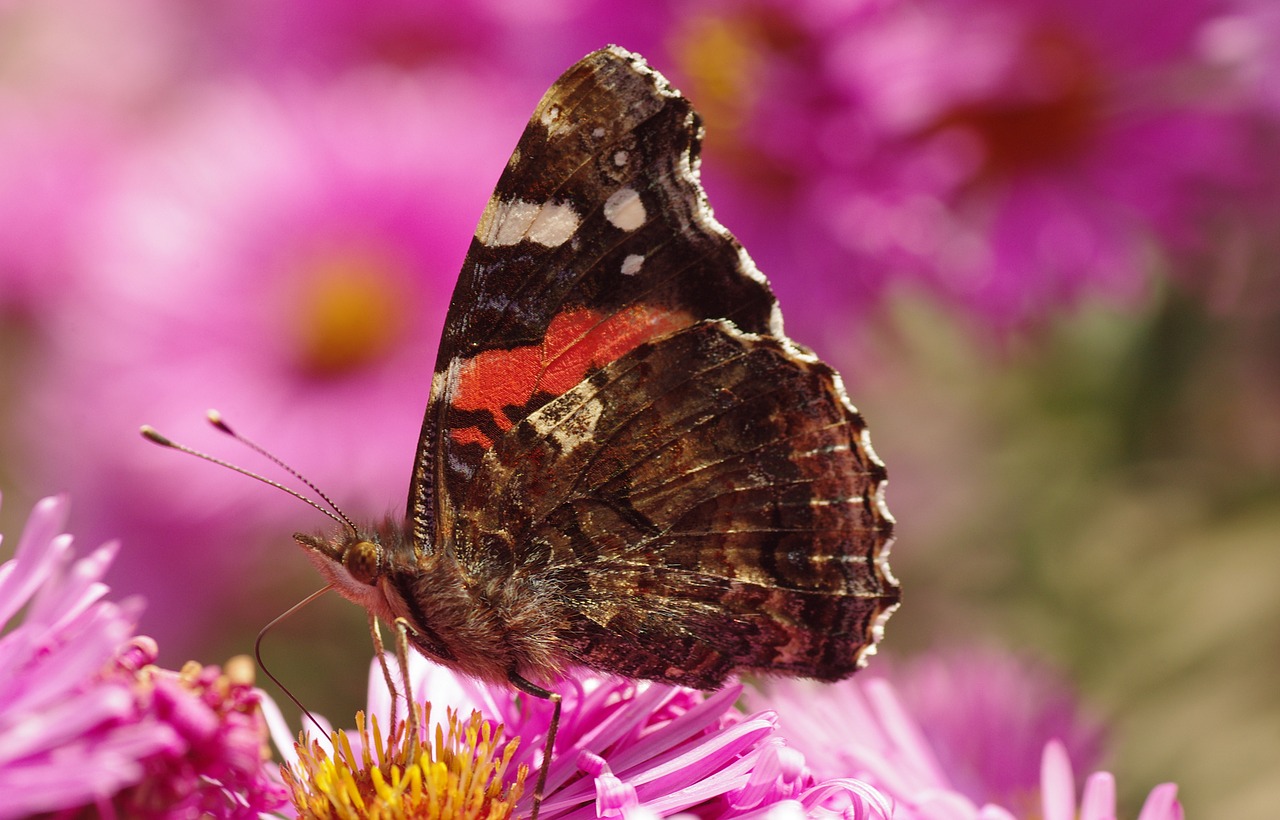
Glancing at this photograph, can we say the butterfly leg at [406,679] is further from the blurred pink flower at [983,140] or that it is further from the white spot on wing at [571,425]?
the blurred pink flower at [983,140]

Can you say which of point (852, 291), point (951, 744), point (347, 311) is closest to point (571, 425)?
point (951, 744)

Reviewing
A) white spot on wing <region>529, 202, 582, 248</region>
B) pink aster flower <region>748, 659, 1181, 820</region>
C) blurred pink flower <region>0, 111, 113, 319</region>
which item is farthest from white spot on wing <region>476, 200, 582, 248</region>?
blurred pink flower <region>0, 111, 113, 319</region>

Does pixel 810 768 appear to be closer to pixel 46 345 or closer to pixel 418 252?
pixel 418 252

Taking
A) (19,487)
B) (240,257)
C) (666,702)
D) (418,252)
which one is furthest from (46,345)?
(666,702)

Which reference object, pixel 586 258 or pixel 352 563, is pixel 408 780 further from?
pixel 586 258

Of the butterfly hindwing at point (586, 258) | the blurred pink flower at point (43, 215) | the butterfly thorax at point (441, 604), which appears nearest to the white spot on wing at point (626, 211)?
the butterfly hindwing at point (586, 258)

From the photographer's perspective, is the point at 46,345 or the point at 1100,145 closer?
the point at 1100,145
